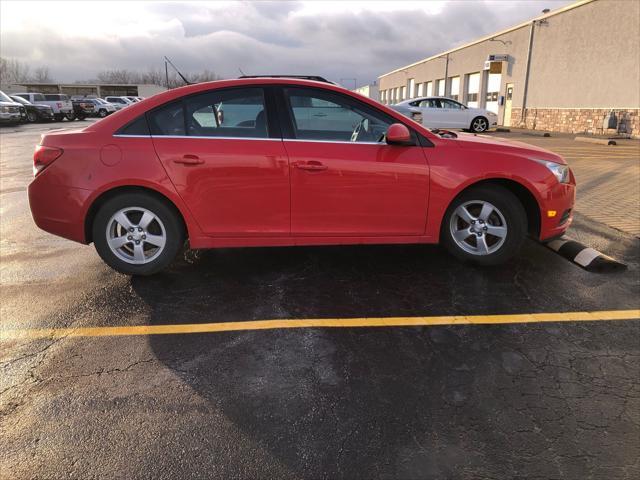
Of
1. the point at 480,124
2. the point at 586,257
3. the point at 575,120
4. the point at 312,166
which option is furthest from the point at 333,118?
the point at 575,120

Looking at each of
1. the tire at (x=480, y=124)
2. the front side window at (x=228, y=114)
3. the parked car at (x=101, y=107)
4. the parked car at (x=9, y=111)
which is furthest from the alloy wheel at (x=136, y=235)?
the parked car at (x=101, y=107)

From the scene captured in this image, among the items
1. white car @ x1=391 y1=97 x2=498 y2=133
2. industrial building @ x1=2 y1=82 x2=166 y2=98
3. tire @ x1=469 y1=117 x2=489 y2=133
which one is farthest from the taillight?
industrial building @ x1=2 y1=82 x2=166 y2=98

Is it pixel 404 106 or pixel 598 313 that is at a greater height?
pixel 404 106

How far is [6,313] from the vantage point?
12.5 feet

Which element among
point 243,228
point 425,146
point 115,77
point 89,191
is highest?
point 115,77

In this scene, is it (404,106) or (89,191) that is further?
(404,106)

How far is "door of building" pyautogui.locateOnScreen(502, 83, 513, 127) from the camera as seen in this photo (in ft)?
98.9

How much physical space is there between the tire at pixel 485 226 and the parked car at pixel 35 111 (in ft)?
110

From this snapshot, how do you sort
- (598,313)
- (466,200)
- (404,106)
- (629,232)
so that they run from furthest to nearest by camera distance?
(404,106)
(629,232)
(466,200)
(598,313)

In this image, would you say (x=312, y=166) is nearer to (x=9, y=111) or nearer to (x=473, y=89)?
(x=9, y=111)

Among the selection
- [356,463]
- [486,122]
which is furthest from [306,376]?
[486,122]

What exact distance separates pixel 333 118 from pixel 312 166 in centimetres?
51

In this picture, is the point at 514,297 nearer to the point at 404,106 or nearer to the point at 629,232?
the point at 629,232

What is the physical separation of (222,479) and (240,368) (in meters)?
0.93
